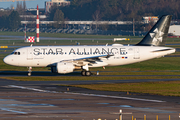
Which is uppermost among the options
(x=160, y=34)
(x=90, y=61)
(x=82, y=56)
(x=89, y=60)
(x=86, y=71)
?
(x=160, y=34)

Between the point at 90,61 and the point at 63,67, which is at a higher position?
the point at 90,61

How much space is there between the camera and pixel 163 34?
173ft

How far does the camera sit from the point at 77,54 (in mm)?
50094

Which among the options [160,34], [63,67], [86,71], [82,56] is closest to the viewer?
[63,67]

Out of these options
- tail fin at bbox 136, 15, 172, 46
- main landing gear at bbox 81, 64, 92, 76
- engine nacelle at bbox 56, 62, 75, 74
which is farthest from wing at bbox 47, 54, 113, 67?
tail fin at bbox 136, 15, 172, 46

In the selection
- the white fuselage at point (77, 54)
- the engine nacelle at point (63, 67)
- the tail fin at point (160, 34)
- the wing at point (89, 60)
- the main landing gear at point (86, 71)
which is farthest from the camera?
the tail fin at point (160, 34)

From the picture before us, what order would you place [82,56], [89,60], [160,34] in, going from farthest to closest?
[160,34], [82,56], [89,60]

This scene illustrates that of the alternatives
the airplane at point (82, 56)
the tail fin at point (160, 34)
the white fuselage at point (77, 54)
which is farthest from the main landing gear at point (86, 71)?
the tail fin at point (160, 34)

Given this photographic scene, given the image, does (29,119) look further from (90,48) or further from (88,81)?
(90,48)

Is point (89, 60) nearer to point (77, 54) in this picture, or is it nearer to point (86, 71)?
point (86, 71)

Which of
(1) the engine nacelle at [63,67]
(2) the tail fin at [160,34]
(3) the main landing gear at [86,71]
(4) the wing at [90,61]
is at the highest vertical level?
(2) the tail fin at [160,34]

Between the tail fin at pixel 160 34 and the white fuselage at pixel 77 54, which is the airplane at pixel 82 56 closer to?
the white fuselage at pixel 77 54

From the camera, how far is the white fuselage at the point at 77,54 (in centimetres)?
4981

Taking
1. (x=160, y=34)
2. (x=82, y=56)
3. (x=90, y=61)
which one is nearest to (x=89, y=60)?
(x=90, y=61)
